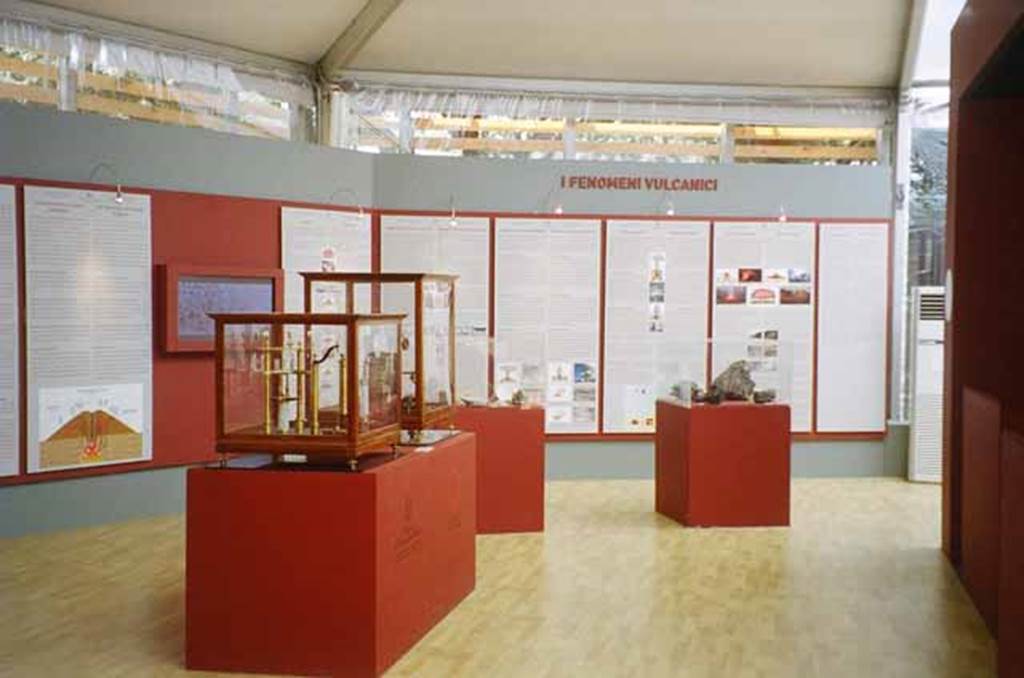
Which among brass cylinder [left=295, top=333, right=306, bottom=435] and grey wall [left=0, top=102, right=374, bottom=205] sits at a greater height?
grey wall [left=0, top=102, right=374, bottom=205]

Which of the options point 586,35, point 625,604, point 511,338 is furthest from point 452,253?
point 625,604

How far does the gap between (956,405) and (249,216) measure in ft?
19.4

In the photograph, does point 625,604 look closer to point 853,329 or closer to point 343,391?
point 343,391

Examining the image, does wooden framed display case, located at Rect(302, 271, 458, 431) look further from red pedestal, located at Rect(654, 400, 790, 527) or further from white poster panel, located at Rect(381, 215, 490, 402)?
white poster panel, located at Rect(381, 215, 490, 402)

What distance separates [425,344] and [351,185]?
12.4ft

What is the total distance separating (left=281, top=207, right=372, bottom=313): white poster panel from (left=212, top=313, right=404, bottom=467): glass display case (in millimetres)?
4571

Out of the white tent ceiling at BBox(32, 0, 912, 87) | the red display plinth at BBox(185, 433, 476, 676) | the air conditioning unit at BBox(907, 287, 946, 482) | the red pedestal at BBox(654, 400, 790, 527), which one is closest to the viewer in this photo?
the red display plinth at BBox(185, 433, 476, 676)

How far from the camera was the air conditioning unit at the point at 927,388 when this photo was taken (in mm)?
11977

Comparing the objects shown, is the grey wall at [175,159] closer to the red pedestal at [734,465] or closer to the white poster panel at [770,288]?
the white poster panel at [770,288]

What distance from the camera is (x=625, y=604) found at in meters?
7.15

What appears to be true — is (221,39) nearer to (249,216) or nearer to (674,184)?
(249,216)

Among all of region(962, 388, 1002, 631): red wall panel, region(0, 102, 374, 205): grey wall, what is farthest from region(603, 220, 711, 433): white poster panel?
region(962, 388, 1002, 631): red wall panel

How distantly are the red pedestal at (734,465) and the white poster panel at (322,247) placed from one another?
351cm

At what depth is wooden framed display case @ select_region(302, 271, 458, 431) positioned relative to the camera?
7078mm
